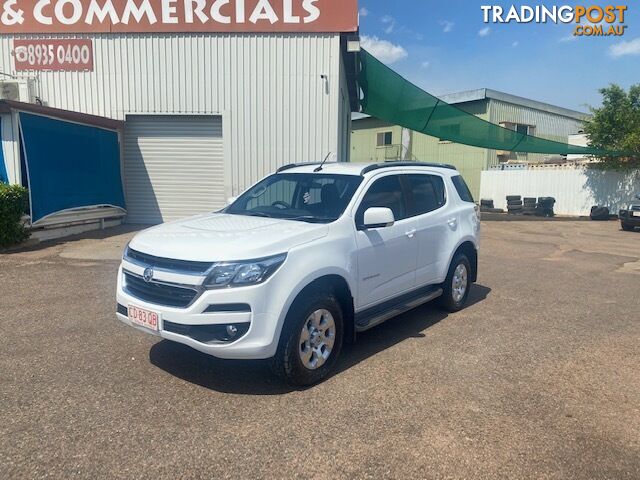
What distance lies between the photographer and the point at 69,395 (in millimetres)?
3715

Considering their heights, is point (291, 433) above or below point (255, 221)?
below

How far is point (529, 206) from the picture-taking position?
22203 millimetres

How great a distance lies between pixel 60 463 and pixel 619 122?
23407 millimetres

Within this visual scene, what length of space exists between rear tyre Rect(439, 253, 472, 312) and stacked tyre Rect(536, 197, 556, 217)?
56.2 feet

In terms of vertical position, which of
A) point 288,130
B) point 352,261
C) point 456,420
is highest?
point 288,130

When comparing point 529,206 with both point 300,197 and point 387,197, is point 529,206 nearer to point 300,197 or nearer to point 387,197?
point 387,197

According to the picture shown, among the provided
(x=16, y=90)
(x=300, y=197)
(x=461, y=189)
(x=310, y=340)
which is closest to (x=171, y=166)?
(x=16, y=90)

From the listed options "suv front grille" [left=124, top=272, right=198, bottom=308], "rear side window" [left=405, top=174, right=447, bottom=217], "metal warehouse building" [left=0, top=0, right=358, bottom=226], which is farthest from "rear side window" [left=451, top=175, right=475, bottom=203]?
"metal warehouse building" [left=0, top=0, right=358, bottom=226]

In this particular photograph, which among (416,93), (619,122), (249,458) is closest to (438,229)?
(249,458)

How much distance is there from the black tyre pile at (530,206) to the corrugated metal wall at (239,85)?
12473 mm

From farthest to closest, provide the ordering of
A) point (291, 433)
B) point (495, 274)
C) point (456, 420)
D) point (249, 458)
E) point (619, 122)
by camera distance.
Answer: point (619, 122) < point (495, 274) < point (456, 420) < point (291, 433) < point (249, 458)

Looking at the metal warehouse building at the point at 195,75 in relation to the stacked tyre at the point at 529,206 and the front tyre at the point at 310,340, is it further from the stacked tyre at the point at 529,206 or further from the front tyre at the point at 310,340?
the stacked tyre at the point at 529,206

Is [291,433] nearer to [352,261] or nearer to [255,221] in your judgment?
[352,261]

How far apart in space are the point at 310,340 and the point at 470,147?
2560cm
